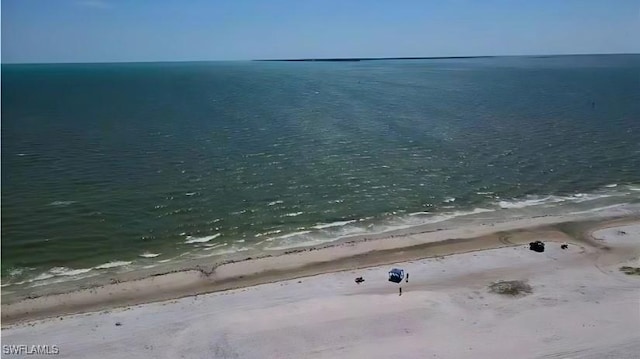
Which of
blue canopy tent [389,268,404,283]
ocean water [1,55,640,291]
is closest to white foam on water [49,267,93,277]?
ocean water [1,55,640,291]

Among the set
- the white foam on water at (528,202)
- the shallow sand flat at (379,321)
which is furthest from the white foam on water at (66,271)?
the white foam on water at (528,202)

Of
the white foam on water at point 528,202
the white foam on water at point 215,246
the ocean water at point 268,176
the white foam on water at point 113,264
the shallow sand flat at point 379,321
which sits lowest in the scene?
the shallow sand flat at point 379,321

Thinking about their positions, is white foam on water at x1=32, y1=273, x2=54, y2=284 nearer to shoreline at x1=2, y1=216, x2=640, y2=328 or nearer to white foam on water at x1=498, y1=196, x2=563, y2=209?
shoreline at x1=2, y1=216, x2=640, y2=328

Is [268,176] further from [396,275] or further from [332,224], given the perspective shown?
[396,275]


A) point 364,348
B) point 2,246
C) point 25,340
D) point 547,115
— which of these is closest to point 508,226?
point 364,348

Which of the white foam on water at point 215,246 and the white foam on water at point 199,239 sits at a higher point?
the white foam on water at point 199,239

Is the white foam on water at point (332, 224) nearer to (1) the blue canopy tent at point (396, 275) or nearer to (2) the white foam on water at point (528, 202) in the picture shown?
(1) the blue canopy tent at point (396, 275)
